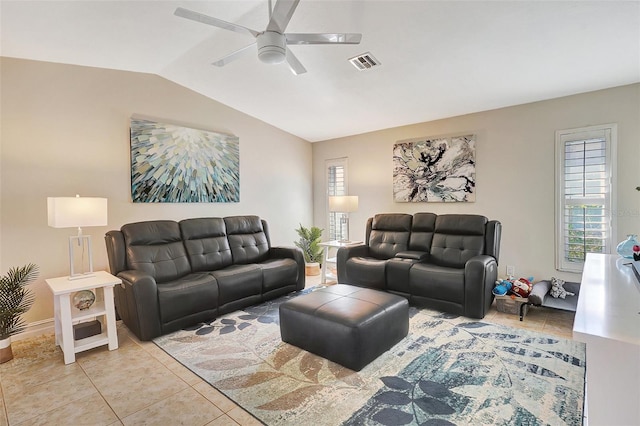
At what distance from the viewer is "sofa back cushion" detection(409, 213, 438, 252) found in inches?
162

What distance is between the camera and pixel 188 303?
3.05m

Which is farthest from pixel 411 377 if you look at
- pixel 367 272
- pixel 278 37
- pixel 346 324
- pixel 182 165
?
pixel 182 165

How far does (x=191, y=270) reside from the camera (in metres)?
3.64

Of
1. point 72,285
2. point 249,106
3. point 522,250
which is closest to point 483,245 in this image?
point 522,250

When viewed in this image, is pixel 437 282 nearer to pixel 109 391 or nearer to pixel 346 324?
pixel 346 324

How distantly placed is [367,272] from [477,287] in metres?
1.31

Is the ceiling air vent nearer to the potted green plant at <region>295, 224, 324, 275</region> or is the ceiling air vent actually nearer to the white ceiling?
the white ceiling

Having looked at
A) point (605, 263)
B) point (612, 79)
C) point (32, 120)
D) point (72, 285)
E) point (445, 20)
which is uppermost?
point (445, 20)

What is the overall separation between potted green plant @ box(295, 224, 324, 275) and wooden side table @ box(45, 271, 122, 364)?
3222 mm

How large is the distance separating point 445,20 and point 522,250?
3014mm

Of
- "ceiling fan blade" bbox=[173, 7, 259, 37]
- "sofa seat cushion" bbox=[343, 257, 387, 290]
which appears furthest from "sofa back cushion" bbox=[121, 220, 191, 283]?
"ceiling fan blade" bbox=[173, 7, 259, 37]

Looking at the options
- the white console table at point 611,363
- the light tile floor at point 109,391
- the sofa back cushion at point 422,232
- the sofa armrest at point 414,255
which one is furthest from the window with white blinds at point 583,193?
the white console table at point 611,363

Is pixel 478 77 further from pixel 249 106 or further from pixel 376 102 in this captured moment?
pixel 249 106

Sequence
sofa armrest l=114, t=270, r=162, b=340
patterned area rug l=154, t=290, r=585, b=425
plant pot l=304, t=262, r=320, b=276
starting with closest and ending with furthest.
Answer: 1. patterned area rug l=154, t=290, r=585, b=425
2. sofa armrest l=114, t=270, r=162, b=340
3. plant pot l=304, t=262, r=320, b=276
